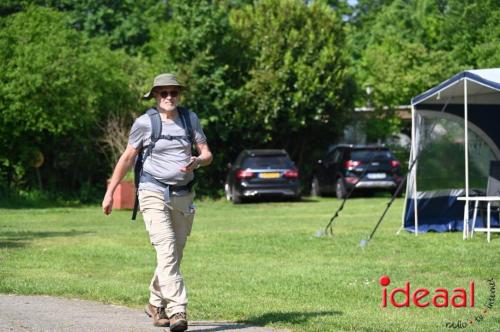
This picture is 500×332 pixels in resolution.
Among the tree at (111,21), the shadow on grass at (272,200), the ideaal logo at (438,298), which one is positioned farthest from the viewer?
the tree at (111,21)

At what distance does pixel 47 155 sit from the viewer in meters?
33.2

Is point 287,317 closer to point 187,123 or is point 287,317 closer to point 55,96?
point 187,123

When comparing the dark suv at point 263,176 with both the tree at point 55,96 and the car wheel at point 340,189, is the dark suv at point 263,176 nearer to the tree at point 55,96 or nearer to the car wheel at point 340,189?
the car wheel at point 340,189

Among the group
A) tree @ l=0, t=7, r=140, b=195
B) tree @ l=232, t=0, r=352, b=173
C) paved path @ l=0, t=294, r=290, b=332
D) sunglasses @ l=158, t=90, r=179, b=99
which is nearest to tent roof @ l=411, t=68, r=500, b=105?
paved path @ l=0, t=294, r=290, b=332

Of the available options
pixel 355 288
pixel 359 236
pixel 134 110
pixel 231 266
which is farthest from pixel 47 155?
pixel 355 288

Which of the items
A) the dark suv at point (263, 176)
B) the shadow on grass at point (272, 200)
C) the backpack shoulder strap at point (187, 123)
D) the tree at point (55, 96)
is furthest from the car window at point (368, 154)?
the backpack shoulder strap at point (187, 123)

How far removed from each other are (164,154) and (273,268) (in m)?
5.02

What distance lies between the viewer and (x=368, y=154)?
34562 mm

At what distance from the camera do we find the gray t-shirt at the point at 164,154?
9141 mm

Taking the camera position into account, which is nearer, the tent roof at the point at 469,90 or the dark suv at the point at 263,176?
the tent roof at the point at 469,90

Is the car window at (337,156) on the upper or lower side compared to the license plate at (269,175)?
upper

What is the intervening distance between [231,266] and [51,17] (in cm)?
2048

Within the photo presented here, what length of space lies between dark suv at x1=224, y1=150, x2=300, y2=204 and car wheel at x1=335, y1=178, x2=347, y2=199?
2.09 metres

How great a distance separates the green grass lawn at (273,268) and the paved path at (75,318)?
0.34 m
